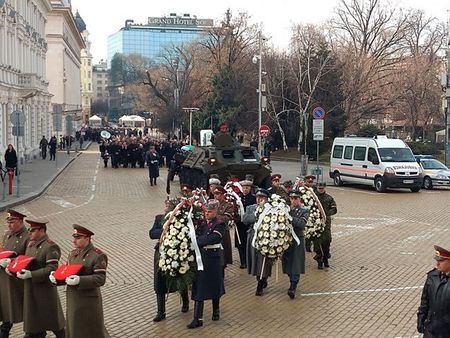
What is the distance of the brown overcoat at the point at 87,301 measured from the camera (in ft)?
23.8

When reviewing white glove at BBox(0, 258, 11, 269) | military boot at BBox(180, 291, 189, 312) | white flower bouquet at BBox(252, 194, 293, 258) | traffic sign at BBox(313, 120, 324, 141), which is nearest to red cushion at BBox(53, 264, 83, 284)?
white glove at BBox(0, 258, 11, 269)

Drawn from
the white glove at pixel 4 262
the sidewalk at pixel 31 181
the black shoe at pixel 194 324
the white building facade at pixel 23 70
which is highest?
the white building facade at pixel 23 70

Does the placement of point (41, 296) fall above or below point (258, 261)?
above

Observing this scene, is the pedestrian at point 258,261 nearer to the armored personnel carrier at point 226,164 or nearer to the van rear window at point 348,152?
the armored personnel carrier at point 226,164

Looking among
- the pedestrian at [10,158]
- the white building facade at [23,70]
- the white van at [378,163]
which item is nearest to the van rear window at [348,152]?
the white van at [378,163]

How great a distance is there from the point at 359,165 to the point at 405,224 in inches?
410

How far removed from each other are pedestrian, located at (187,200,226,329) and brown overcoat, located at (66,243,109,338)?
2.02m

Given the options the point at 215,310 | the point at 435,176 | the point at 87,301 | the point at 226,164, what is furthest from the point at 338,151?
the point at 87,301

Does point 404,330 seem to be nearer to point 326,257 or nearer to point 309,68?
point 326,257

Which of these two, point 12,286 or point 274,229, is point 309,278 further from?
point 12,286

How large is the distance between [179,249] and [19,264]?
217cm

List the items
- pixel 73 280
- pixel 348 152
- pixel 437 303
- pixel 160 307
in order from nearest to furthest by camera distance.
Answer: pixel 437 303, pixel 73 280, pixel 160 307, pixel 348 152

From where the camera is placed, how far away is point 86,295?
24.0ft

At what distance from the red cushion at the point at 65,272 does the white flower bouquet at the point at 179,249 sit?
1922mm
